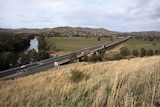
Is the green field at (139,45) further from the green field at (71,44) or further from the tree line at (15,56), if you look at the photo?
the tree line at (15,56)

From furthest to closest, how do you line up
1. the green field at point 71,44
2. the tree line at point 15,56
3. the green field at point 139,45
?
the green field at point 71,44 → the green field at point 139,45 → the tree line at point 15,56

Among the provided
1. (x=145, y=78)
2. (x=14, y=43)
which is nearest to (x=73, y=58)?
(x=14, y=43)

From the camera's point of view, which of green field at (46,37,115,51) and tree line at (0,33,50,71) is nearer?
tree line at (0,33,50,71)

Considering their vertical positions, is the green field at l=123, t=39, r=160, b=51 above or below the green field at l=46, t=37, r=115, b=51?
above

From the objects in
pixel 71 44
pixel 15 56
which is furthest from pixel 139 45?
pixel 15 56

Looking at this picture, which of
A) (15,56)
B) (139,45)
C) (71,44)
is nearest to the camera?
(15,56)

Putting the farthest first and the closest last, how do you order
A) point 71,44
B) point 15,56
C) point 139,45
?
point 71,44, point 139,45, point 15,56

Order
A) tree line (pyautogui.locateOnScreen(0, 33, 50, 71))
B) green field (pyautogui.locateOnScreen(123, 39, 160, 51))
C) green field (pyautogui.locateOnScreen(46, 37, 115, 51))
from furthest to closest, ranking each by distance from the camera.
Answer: green field (pyautogui.locateOnScreen(46, 37, 115, 51)) → green field (pyautogui.locateOnScreen(123, 39, 160, 51)) → tree line (pyautogui.locateOnScreen(0, 33, 50, 71))

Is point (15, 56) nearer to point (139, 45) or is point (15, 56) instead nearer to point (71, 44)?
point (71, 44)

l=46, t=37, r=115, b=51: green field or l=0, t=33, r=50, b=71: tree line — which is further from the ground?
l=0, t=33, r=50, b=71: tree line

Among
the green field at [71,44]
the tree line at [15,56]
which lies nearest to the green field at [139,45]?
the green field at [71,44]

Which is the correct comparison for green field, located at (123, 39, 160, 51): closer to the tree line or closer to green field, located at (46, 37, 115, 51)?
green field, located at (46, 37, 115, 51)

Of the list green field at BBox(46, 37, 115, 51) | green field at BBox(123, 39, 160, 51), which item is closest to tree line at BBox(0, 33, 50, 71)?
green field at BBox(46, 37, 115, 51)

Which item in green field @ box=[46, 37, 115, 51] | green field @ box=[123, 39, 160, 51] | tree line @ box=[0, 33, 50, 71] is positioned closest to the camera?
tree line @ box=[0, 33, 50, 71]
